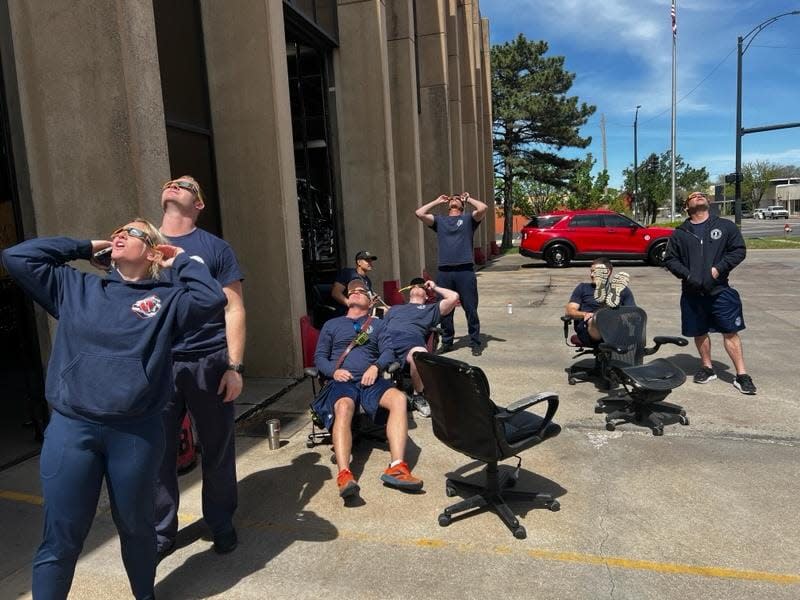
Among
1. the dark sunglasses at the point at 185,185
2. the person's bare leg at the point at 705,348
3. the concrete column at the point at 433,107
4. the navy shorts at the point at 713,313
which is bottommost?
the person's bare leg at the point at 705,348

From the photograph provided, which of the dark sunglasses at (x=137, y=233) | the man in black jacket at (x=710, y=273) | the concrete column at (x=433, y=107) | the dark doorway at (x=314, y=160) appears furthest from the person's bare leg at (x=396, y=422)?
the concrete column at (x=433, y=107)

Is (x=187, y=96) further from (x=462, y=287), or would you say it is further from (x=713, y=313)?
(x=713, y=313)

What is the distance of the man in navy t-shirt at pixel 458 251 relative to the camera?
7.38m

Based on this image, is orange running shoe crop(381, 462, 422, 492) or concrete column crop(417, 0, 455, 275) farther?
concrete column crop(417, 0, 455, 275)

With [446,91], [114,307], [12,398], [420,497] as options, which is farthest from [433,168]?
[114,307]

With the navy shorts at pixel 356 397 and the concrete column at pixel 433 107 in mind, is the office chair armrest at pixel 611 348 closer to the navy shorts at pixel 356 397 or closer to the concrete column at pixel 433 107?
the navy shorts at pixel 356 397

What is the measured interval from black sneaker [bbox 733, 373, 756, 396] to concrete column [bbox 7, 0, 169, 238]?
220 inches

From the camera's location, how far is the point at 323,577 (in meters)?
2.88

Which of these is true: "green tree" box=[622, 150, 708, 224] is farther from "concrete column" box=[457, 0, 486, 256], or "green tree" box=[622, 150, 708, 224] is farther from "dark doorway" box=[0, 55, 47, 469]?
"dark doorway" box=[0, 55, 47, 469]

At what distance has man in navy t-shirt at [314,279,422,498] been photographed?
3774 millimetres

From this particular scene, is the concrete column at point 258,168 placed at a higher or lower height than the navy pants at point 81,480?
higher

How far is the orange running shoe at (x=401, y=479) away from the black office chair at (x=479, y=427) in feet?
0.71

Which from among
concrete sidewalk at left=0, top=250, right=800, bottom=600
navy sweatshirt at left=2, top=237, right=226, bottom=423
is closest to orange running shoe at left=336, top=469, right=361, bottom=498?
concrete sidewalk at left=0, top=250, right=800, bottom=600

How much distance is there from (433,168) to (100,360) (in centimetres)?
1428
